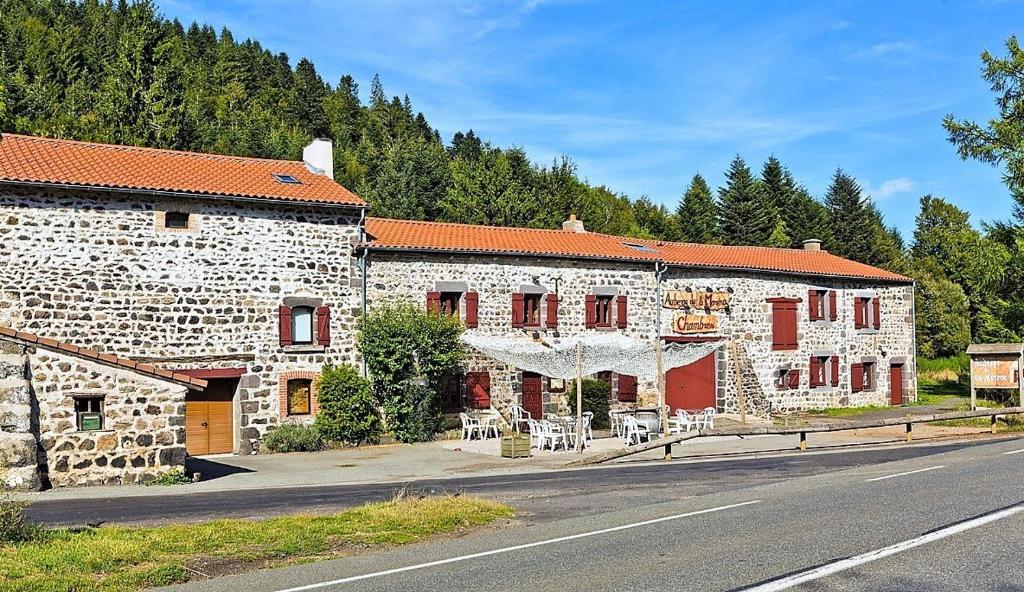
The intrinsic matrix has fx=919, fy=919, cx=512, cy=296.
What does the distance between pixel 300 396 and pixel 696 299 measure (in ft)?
40.4

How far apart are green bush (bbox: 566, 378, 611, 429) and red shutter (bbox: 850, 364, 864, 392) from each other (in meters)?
10.8

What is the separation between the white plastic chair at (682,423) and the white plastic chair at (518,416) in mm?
3818

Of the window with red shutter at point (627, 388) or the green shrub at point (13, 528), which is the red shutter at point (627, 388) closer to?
the window with red shutter at point (627, 388)

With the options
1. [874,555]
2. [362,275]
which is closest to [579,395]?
[362,275]

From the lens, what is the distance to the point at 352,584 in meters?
6.95

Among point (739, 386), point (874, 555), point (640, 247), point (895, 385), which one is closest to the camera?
point (874, 555)

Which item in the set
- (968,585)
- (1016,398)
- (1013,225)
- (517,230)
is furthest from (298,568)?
(1013,225)

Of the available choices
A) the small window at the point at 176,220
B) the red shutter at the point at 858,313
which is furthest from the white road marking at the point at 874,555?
the red shutter at the point at 858,313

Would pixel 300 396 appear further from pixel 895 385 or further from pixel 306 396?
pixel 895 385

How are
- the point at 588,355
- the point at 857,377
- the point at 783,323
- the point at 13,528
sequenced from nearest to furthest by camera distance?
the point at 13,528
the point at 588,355
the point at 783,323
the point at 857,377

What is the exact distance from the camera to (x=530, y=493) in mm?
12766

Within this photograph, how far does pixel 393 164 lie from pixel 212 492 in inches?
1643

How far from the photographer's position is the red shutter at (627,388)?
85.3 feet

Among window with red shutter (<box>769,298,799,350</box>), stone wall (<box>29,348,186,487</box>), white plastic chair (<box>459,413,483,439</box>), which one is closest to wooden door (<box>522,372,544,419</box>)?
white plastic chair (<box>459,413,483,439</box>)
